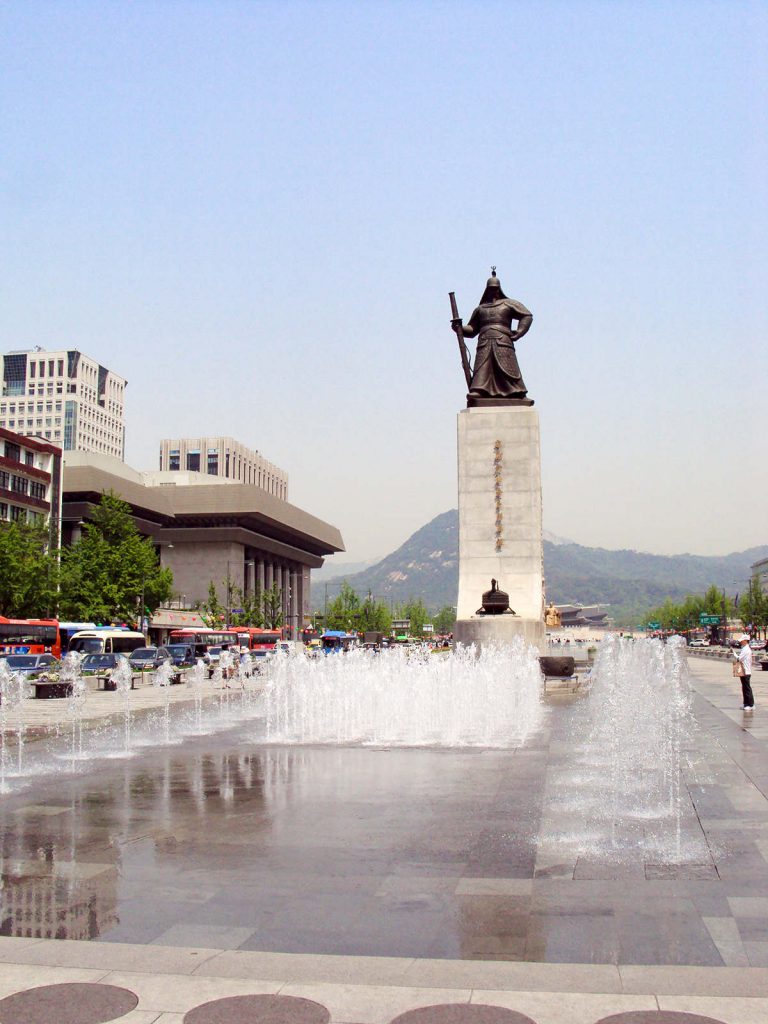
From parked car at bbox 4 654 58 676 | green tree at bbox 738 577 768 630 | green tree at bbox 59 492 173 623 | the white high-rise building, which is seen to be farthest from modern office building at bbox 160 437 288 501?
parked car at bbox 4 654 58 676

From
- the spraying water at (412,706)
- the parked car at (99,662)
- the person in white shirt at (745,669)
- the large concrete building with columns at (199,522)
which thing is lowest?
the parked car at (99,662)

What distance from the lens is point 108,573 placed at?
60.1 m

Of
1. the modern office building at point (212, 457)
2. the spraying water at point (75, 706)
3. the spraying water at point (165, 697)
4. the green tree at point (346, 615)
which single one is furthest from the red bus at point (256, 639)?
the modern office building at point (212, 457)

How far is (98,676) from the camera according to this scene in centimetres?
3694

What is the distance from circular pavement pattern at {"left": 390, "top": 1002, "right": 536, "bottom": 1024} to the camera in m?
4.57

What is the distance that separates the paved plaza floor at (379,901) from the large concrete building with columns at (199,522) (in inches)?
3006

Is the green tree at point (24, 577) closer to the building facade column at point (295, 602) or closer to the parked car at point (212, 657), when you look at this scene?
the parked car at point (212, 657)

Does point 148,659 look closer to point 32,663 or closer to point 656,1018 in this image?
point 32,663

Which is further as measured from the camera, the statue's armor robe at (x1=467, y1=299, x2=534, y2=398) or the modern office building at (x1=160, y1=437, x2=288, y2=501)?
the modern office building at (x1=160, y1=437, x2=288, y2=501)

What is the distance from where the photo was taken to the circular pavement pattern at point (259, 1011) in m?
4.59

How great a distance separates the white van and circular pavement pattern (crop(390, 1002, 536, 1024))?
48239 millimetres

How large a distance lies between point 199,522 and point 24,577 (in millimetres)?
54682

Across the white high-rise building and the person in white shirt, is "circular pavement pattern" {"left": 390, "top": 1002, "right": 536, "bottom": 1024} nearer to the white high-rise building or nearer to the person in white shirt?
the person in white shirt

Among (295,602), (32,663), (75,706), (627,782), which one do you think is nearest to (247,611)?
(295,602)
